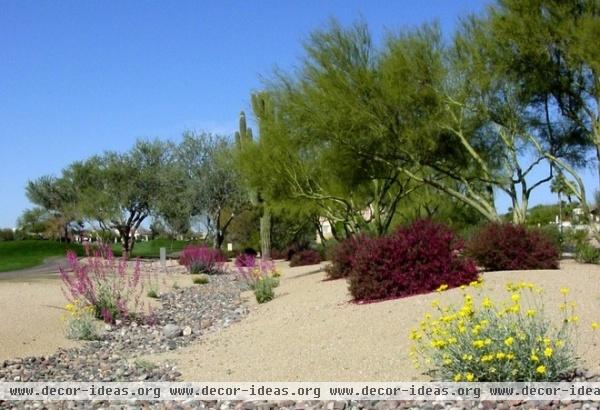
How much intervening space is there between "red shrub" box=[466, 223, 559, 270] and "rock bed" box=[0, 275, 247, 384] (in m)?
5.17

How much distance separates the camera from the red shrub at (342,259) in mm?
18875

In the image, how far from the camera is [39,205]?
252ft

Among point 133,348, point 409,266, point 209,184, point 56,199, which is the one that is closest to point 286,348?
point 133,348

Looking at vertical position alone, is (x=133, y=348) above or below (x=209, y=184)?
below

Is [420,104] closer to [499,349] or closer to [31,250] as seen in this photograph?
[499,349]

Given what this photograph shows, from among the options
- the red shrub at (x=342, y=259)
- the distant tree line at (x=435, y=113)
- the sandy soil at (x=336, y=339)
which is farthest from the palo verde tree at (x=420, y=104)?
the sandy soil at (x=336, y=339)

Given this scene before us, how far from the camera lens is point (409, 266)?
13.7m

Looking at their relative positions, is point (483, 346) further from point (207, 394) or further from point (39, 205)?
point (39, 205)

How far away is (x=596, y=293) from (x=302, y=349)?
15.5 feet

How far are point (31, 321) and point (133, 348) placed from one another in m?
3.15

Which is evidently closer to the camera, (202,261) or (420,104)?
(420,104)

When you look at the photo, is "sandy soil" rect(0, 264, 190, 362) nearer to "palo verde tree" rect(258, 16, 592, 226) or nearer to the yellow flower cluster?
the yellow flower cluster

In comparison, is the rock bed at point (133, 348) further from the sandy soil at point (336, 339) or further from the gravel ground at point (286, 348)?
the sandy soil at point (336, 339)

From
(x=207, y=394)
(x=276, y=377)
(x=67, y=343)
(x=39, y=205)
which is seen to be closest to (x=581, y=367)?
(x=276, y=377)
